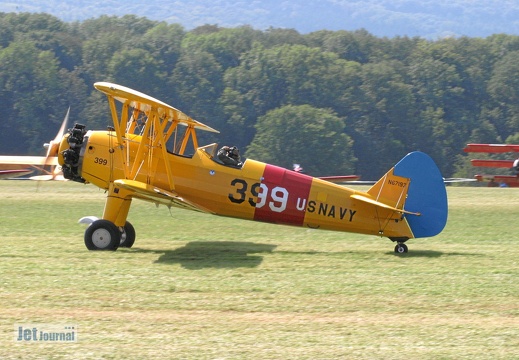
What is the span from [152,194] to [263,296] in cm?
307

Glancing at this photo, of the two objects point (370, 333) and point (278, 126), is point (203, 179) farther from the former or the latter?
point (278, 126)

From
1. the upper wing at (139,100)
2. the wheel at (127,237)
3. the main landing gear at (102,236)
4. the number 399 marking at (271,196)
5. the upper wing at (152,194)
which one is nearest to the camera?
the upper wing at (152,194)

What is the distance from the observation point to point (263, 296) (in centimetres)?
932

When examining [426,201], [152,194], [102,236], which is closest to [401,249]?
[426,201]

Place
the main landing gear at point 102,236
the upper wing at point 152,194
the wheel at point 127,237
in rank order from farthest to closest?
the wheel at point 127,237 → the main landing gear at point 102,236 → the upper wing at point 152,194

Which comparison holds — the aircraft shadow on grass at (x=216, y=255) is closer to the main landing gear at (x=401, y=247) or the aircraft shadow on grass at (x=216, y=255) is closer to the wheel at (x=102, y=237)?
the wheel at (x=102, y=237)

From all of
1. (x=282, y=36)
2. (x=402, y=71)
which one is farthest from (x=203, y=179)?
(x=282, y=36)

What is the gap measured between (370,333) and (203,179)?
532cm

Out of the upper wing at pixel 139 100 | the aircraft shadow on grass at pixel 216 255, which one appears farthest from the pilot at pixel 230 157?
the aircraft shadow on grass at pixel 216 255

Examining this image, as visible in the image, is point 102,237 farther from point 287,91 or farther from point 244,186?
point 287,91

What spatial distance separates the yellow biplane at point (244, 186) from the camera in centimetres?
1241

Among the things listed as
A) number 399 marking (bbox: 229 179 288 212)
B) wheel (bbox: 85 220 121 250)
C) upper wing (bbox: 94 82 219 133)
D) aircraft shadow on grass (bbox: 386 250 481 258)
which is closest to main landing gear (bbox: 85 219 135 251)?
wheel (bbox: 85 220 121 250)

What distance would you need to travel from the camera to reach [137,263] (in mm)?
11203

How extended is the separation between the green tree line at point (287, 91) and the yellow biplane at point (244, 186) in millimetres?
44464
